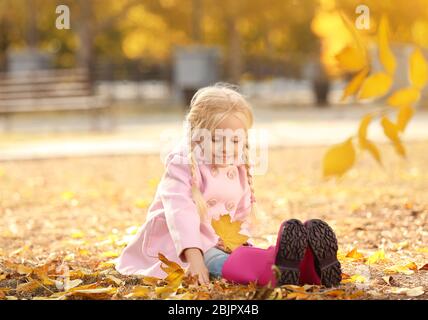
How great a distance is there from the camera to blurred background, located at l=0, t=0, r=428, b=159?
13.4 metres

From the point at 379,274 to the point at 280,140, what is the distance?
A: 8.29 metres

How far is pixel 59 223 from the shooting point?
6.05m

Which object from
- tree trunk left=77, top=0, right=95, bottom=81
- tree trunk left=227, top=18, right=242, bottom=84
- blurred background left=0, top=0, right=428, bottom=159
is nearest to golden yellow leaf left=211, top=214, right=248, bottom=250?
blurred background left=0, top=0, right=428, bottom=159

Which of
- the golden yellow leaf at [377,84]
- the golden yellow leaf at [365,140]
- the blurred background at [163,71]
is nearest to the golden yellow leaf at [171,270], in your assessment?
the golden yellow leaf at [365,140]

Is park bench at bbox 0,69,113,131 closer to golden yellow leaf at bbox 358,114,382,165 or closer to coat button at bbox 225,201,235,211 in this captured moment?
coat button at bbox 225,201,235,211

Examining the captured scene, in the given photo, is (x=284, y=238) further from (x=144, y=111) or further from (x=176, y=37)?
(x=176, y=37)

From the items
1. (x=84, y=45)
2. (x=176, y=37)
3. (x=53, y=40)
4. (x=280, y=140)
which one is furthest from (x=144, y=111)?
(x=53, y=40)

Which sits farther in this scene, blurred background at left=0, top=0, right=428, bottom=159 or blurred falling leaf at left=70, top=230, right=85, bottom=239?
blurred background at left=0, top=0, right=428, bottom=159

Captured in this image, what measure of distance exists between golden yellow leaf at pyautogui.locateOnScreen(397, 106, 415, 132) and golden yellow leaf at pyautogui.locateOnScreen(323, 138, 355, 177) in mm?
130

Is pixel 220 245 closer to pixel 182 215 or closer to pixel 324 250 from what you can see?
pixel 182 215

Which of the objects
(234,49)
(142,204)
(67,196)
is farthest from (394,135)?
(234,49)

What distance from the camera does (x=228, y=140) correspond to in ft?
11.3

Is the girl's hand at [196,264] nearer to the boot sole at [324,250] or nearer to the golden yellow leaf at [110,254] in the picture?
the boot sole at [324,250]

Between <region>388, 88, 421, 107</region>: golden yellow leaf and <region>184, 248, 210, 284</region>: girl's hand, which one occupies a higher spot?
<region>388, 88, 421, 107</region>: golden yellow leaf
